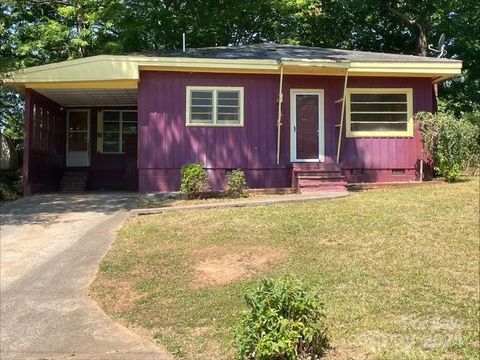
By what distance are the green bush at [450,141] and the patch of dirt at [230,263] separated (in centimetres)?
693

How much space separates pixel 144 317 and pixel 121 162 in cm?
1193

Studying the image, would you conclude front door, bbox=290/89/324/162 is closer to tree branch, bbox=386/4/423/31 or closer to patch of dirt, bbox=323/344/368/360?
patch of dirt, bbox=323/344/368/360

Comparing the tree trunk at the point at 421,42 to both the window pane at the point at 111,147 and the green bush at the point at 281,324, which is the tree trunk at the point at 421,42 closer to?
the window pane at the point at 111,147

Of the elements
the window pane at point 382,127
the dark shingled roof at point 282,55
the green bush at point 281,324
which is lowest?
the green bush at point 281,324

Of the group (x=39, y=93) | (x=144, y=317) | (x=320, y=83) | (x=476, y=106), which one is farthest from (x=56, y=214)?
(x=476, y=106)

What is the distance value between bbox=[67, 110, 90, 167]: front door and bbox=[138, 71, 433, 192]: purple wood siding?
4768mm

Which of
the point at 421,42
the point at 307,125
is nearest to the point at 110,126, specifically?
the point at 307,125

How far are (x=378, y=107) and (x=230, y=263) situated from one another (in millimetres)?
8218

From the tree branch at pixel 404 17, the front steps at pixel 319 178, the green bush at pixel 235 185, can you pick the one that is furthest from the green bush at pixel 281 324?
the tree branch at pixel 404 17

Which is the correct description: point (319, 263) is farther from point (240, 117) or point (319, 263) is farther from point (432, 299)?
point (240, 117)

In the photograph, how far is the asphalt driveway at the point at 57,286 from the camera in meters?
4.93

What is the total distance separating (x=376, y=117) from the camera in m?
13.6

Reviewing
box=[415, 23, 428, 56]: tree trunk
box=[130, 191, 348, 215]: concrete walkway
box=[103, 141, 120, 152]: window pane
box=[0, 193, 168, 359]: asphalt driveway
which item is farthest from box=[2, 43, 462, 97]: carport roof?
box=[415, 23, 428, 56]: tree trunk

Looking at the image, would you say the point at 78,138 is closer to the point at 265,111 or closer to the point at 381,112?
the point at 265,111
